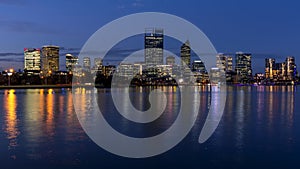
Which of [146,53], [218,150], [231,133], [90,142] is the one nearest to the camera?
[218,150]

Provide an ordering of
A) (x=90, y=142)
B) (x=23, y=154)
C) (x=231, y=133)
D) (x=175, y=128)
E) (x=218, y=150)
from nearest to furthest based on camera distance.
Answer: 1. (x=23, y=154)
2. (x=218, y=150)
3. (x=90, y=142)
4. (x=231, y=133)
5. (x=175, y=128)

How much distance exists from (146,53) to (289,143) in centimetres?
17717

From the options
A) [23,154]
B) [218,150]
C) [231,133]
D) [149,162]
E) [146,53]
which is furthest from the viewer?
[146,53]

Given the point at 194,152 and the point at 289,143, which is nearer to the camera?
the point at 194,152

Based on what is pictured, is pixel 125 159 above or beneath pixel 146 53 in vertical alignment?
beneath

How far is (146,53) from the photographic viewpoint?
19212 centimetres

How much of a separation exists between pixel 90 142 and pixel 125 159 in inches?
132

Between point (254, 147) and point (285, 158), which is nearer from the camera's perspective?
point (285, 158)

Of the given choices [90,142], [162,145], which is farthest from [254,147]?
[90,142]

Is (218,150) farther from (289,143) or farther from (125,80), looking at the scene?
(125,80)

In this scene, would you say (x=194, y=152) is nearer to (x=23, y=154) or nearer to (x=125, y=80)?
(x=23, y=154)

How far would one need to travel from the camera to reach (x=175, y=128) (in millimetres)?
20188

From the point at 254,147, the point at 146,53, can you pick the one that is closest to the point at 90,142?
the point at 254,147

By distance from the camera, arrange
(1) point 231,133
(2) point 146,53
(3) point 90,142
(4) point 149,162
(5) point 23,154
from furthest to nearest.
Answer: (2) point 146,53 → (1) point 231,133 → (3) point 90,142 → (5) point 23,154 → (4) point 149,162
